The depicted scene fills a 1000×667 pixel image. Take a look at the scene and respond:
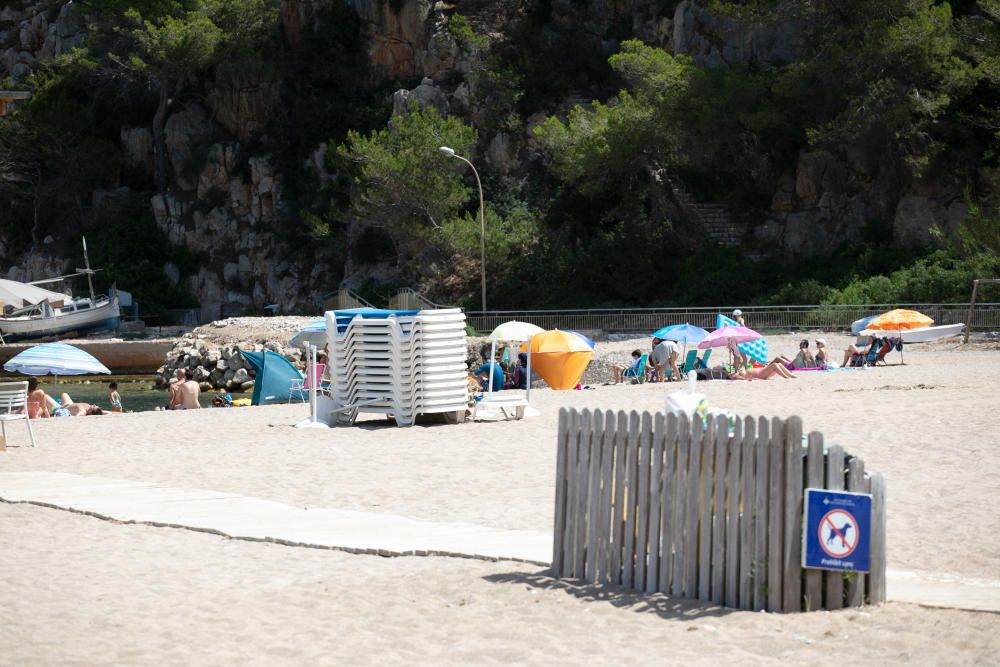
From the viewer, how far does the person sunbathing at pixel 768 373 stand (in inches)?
953

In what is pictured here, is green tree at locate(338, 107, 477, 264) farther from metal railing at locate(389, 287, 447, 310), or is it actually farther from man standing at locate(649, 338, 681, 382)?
man standing at locate(649, 338, 681, 382)

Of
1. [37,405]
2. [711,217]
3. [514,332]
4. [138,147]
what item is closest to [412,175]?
[711,217]

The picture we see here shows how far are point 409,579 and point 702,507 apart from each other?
210cm

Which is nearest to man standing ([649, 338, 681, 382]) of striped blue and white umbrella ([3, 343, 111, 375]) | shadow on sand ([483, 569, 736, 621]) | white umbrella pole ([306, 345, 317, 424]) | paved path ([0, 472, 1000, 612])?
white umbrella pole ([306, 345, 317, 424])

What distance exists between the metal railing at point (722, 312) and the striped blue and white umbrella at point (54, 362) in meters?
18.1

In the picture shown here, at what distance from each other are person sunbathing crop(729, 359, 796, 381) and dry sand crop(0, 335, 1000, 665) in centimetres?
817

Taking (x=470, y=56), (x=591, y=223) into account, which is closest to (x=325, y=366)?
(x=591, y=223)

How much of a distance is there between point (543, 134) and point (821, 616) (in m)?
41.0

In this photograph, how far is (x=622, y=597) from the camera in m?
7.43

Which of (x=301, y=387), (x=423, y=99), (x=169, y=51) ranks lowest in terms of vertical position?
(x=301, y=387)

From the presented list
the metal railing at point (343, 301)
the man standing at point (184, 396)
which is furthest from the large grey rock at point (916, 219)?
the man standing at point (184, 396)

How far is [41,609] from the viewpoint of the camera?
7.31 meters

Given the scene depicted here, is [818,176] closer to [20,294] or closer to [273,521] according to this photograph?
[20,294]

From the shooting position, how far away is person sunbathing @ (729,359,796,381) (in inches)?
953
